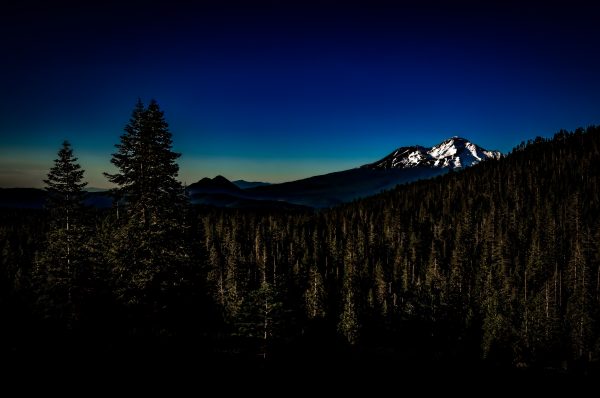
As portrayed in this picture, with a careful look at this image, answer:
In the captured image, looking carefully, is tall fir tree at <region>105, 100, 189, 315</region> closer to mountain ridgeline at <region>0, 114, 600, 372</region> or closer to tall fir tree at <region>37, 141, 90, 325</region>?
mountain ridgeline at <region>0, 114, 600, 372</region>

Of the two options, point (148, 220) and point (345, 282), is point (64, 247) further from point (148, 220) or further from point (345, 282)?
point (345, 282)

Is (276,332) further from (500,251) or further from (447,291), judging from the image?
(500,251)

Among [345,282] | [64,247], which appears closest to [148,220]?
[64,247]

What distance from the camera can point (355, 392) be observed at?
1706 centimetres

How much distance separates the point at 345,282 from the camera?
91.1 m

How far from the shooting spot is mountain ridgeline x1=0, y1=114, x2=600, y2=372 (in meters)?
21.3

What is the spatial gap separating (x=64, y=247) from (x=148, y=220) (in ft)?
32.1

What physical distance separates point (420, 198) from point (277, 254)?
85670 millimetres

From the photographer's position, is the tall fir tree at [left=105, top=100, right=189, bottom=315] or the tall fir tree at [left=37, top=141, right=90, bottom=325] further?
the tall fir tree at [left=37, top=141, right=90, bottom=325]

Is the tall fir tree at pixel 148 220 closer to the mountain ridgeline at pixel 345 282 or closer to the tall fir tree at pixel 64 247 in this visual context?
the mountain ridgeline at pixel 345 282

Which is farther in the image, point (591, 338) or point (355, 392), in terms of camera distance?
point (591, 338)

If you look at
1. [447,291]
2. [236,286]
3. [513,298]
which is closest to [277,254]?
[236,286]

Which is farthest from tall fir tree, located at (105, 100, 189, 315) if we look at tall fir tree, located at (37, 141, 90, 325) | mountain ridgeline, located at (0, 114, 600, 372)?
tall fir tree, located at (37, 141, 90, 325)

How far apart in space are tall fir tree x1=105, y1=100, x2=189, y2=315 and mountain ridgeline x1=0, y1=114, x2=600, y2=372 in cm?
8
